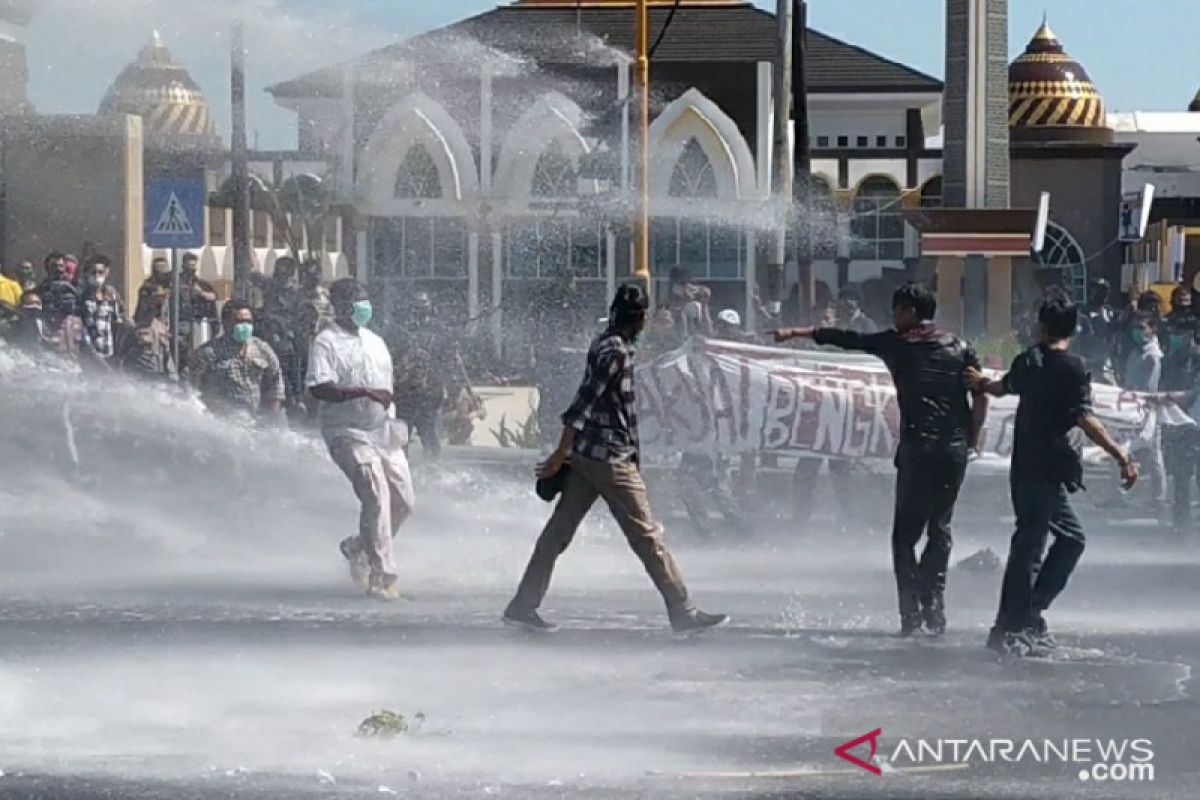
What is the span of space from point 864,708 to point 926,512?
7.40ft

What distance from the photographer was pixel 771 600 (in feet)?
44.1

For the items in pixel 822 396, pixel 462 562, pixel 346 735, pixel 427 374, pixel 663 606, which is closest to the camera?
pixel 346 735

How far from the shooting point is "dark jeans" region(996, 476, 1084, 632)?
1117cm

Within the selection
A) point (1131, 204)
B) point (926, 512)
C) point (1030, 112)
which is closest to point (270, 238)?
point (1131, 204)

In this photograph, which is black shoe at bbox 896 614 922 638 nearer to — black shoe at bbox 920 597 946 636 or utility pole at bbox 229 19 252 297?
black shoe at bbox 920 597 946 636

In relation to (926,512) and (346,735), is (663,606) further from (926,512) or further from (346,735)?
(346,735)

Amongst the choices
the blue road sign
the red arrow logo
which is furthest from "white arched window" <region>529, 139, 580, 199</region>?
the red arrow logo

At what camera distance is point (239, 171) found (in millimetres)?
28172

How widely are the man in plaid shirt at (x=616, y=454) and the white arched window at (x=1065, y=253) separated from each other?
129 ft

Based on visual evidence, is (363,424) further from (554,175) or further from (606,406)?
(554,175)

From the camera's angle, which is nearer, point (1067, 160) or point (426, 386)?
point (426, 386)

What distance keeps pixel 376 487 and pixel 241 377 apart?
5.02 metres

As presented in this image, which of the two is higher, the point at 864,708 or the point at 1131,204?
the point at 1131,204

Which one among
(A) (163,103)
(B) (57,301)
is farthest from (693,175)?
(B) (57,301)
